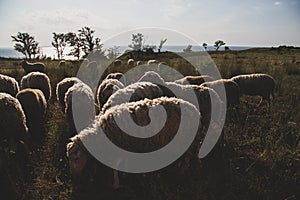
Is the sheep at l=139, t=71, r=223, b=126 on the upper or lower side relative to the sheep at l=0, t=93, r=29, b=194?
upper

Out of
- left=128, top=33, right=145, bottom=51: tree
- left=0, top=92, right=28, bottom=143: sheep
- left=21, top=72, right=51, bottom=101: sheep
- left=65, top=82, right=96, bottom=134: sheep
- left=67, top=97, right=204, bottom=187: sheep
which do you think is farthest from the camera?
left=128, top=33, right=145, bottom=51: tree

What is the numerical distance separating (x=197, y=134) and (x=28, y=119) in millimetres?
4816

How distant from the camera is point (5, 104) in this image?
5438 mm

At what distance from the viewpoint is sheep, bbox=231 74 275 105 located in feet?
29.5

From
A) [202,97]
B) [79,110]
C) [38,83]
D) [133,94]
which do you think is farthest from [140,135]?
[38,83]

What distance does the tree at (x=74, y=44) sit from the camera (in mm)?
53816

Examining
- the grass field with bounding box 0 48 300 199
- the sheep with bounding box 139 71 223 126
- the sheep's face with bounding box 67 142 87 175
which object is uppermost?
the sheep with bounding box 139 71 223 126

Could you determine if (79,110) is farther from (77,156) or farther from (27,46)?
(27,46)

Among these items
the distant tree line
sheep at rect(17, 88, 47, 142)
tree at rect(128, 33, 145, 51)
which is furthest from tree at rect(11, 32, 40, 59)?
sheep at rect(17, 88, 47, 142)

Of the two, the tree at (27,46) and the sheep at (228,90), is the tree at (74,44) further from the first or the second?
the sheep at (228,90)

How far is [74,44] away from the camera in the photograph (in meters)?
56.3

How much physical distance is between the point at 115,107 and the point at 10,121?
2574 mm

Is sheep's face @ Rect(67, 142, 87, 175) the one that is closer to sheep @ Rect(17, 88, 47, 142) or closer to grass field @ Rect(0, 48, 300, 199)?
grass field @ Rect(0, 48, 300, 199)

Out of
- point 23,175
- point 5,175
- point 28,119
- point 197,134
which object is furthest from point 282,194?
point 28,119
